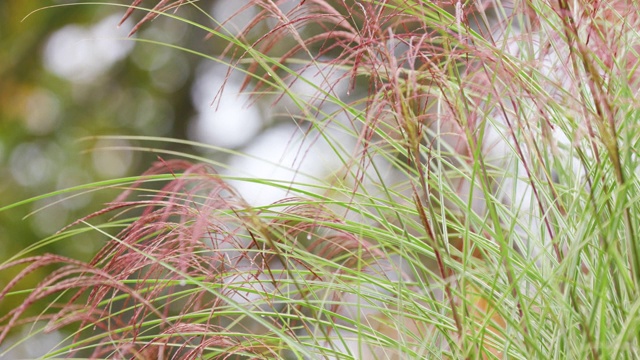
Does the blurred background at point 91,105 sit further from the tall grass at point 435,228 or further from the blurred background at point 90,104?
the tall grass at point 435,228

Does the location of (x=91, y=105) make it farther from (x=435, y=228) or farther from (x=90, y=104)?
(x=435, y=228)

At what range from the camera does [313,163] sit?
333 centimetres

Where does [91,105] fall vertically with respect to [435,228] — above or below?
below

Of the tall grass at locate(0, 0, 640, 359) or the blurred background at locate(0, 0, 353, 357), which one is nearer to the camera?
the tall grass at locate(0, 0, 640, 359)

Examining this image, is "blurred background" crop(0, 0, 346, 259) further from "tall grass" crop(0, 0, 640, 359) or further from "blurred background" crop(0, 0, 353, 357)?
"tall grass" crop(0, 0, 640, 359)

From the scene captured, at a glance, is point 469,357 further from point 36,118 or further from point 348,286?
point 36,118

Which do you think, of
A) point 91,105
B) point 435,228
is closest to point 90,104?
point 91,105

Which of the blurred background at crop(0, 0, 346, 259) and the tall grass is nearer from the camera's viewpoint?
the tall grass

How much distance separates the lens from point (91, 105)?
4988mm

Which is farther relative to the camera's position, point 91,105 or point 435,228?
point 91,105

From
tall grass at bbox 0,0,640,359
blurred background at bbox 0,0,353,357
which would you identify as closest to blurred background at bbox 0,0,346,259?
blurred background at bbox 0,0,353,357

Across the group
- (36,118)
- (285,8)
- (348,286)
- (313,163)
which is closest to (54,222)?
(36,118)

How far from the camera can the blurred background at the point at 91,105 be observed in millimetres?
4703

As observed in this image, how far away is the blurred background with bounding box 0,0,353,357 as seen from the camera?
4.70m
